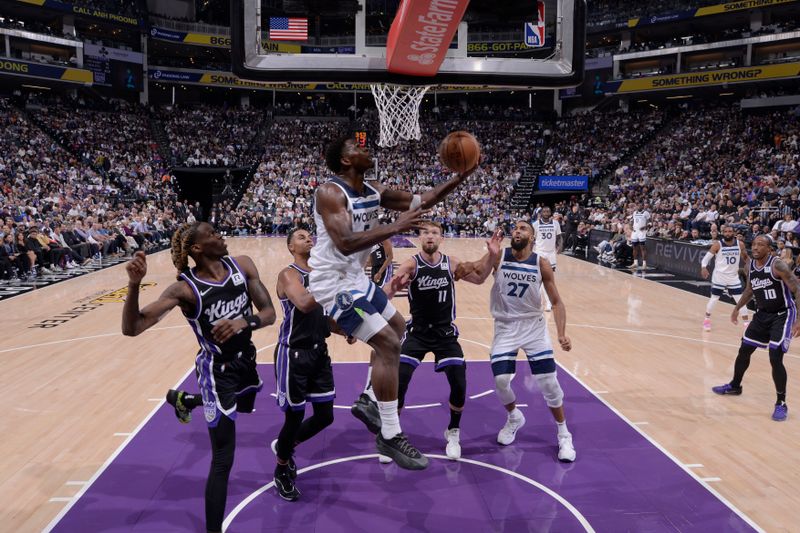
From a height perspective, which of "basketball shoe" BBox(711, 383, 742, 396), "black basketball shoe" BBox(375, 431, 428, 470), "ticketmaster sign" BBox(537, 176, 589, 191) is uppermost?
"ticketmaster sign" BBox(537, 176, 589, 191)

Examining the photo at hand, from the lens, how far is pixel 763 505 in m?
4.21

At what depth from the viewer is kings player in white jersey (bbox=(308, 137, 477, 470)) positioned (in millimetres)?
3551

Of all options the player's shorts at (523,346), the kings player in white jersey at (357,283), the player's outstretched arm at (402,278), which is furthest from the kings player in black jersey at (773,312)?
the kings player in white jersey at (357,283)

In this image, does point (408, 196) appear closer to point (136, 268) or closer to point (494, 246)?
point (494, 246)

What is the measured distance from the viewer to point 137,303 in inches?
134

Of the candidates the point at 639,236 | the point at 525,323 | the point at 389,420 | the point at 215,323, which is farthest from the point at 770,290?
the point at 639,236

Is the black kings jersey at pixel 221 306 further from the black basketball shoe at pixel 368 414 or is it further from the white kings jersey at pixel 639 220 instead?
the white kings jersey at pixel 639 220

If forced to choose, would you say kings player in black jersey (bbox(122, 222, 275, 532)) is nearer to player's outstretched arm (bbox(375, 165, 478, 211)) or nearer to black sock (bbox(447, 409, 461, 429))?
player's outstretched arm (bbox(375, 165, 478, 211))

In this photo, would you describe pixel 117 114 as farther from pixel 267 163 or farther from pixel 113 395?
pixel 113 395

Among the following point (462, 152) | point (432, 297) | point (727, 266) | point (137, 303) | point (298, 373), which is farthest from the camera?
point (727, 266)

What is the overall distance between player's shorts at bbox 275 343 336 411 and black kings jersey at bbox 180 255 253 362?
0.52 meters

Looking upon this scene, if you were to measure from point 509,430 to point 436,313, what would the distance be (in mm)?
1190

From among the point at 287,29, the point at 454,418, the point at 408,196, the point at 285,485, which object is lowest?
the point at 285,485

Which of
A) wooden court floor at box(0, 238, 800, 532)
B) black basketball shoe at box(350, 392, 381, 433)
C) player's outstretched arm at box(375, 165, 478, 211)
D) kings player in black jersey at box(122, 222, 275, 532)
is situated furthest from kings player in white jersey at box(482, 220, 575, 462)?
kings player in black jersey at box(122, 222, 275, 532)
